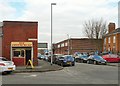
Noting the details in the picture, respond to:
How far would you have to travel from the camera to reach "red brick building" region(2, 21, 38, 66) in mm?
34781

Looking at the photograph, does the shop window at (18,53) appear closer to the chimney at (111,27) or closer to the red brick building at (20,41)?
the red brick building at (20,41)

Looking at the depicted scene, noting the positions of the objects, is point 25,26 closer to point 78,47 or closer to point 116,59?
point 116,59

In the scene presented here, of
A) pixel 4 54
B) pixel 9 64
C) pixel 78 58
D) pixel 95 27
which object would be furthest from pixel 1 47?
pixel 95 27

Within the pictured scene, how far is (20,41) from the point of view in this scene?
3494 cm

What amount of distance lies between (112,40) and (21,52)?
1782 inches

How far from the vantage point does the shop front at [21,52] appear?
34719 mm

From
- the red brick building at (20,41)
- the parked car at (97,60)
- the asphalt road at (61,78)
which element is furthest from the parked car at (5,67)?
the parked car at (97,60)

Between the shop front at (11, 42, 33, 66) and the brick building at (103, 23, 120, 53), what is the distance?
3920 centimetres

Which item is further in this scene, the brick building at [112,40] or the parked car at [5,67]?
the brick building at [112,40]

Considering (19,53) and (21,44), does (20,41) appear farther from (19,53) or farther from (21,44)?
(19,53)

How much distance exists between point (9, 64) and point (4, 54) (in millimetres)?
11947

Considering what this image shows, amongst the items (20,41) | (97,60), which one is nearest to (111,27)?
(97,60)

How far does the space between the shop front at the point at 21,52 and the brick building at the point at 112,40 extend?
39.2m

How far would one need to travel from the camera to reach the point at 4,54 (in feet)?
115
